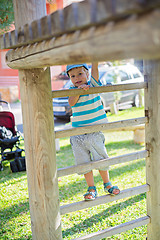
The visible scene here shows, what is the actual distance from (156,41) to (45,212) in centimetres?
152

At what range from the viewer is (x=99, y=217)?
2.96 m

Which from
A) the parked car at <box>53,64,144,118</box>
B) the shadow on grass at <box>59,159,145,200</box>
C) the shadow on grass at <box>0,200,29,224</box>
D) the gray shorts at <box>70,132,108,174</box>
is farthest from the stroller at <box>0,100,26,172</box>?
the parked car at <box>53,64,144,118</box>

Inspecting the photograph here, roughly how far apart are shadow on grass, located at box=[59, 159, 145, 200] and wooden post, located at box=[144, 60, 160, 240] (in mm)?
1408

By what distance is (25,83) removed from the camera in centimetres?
178

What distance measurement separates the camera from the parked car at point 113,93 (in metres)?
9.13

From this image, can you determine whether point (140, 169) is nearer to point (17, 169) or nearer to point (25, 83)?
point (17, 169)

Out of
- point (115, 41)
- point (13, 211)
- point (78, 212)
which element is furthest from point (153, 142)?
point (13, 211)

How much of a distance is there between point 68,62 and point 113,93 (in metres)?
8.73

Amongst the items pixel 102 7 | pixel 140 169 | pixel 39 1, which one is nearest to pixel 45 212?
pixel 39 1

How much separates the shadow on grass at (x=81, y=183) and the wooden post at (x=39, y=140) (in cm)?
157

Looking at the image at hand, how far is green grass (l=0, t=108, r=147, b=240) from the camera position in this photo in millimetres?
2771

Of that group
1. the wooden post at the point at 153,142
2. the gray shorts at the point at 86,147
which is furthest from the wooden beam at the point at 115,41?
the gray shorts at the point at 86,147

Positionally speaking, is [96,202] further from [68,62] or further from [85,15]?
[85,15]

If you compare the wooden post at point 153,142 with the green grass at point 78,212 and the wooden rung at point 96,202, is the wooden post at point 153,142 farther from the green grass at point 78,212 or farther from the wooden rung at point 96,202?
the green grass at point 78,212
